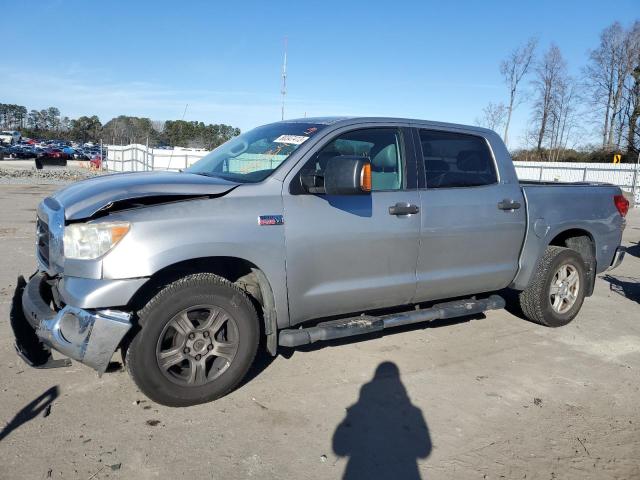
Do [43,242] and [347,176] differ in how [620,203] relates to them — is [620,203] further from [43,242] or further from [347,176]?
[43,242]

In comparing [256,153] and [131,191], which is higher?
[256,153]

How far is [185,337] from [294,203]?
1151 millimetres

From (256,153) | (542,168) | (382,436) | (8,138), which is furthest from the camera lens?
(8,138)

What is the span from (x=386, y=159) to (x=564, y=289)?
2.58 meters

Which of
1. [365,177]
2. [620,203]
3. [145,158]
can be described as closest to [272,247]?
[365,177]

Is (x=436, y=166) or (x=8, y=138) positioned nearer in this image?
(x=436, y=166)

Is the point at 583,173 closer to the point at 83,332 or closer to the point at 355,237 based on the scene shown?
the point at 355,237

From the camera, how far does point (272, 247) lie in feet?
12.1

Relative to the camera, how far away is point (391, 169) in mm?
4395

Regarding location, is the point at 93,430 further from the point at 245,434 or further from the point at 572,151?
the point at 572,151

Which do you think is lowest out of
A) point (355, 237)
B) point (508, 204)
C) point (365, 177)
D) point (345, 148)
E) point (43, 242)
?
point (43, 242)

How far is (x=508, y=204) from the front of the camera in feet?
16.0

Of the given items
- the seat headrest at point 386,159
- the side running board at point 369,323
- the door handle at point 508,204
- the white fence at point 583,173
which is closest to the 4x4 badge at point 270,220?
the side running board at point 369,323

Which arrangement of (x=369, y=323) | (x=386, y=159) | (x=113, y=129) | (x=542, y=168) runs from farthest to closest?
(x=113, y=129) → (x=542, y=168) → (x=386, y=159) → (x=369, y=323)
